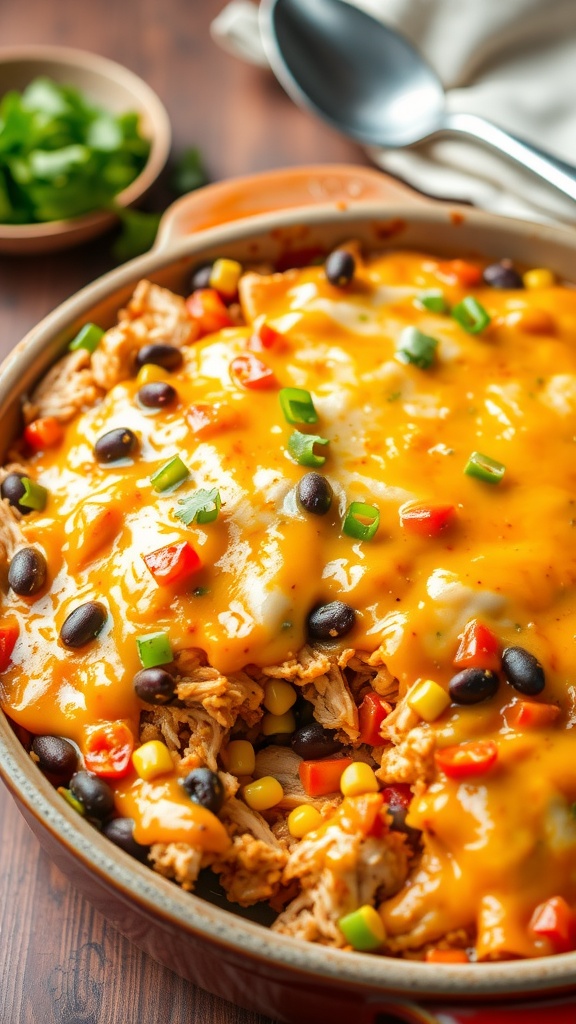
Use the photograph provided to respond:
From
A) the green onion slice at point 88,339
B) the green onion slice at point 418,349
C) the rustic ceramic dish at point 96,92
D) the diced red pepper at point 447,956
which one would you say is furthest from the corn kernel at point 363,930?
the rustic ceramic dish at point 96,92

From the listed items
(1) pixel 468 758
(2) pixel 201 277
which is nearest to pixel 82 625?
(1) pixel 468 758

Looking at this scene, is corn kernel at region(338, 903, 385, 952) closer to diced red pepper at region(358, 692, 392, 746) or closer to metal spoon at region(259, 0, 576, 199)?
diced red pepper at region(358, 692, 392, 746)

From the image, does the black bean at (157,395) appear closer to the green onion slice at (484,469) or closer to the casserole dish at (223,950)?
the casserole dish at (223,950)

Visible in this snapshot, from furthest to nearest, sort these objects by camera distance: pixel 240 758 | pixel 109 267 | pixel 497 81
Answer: pixel 109 267
pixel 497 81
pixel 240 758

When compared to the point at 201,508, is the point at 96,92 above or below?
above

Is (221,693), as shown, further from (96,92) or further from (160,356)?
(96,92)

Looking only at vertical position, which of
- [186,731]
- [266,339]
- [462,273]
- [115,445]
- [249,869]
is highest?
[462,273]

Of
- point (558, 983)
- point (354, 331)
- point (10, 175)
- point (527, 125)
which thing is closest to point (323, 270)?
point (354, 331)
